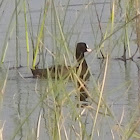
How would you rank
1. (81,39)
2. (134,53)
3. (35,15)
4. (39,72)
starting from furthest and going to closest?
(35,15)
(81,39)
(134,53)
(39,72)

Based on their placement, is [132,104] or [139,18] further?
[132,104]

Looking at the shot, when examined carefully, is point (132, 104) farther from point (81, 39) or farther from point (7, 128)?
point (81, 39)

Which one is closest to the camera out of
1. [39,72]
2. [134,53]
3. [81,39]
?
[39,72]

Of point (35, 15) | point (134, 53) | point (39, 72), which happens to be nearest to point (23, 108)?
point (39, 72)

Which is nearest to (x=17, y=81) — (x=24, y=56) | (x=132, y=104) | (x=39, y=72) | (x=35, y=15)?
(x=39, y=72)

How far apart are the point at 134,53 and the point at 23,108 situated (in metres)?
2.79

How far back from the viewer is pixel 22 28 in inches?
438

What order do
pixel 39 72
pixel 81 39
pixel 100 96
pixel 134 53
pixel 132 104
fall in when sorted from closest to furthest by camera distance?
pixel 100 96 → pixel 132 104 → pixel 39 72 → pixel 134 53 → pixel 81 39

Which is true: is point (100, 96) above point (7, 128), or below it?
above

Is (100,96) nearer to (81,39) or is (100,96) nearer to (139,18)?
(139,18)

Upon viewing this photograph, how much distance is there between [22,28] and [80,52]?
1480 millimetres

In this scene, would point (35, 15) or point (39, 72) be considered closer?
point (39, 72)

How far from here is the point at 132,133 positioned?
13.8 ft

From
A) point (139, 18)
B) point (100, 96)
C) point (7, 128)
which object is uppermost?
point (139, 18)
